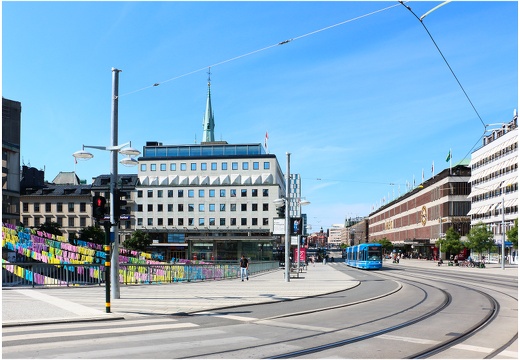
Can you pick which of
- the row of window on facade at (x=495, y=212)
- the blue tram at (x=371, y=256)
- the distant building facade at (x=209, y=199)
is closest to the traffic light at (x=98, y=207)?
the blue tram at (x=371, y=256)

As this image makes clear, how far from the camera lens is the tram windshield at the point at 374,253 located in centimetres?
5791

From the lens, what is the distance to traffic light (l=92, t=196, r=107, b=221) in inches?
609

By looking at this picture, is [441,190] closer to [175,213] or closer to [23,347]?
[175,213]

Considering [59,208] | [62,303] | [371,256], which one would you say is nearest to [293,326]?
[62,303]

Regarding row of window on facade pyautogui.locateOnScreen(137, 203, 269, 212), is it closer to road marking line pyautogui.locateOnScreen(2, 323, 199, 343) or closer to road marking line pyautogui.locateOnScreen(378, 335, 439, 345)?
road marking line pyautogui.locateOnScreen(2, 323, 199, 343)

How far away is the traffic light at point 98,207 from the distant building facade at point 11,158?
5819cm

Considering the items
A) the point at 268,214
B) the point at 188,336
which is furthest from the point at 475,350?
the point at 268,214

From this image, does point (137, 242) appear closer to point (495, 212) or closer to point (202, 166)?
point (202, 166)

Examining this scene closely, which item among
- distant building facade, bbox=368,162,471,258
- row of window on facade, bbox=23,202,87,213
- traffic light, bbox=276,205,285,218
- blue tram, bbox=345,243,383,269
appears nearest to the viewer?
traffic light, bbox=276,205,285,218

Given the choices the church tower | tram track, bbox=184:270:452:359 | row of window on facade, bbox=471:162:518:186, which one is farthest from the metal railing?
the church tower

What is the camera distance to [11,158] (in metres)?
70.9

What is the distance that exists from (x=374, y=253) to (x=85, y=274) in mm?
38146

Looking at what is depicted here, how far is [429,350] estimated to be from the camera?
34.6 feet

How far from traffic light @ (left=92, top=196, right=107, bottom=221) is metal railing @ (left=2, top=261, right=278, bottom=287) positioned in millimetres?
9600
